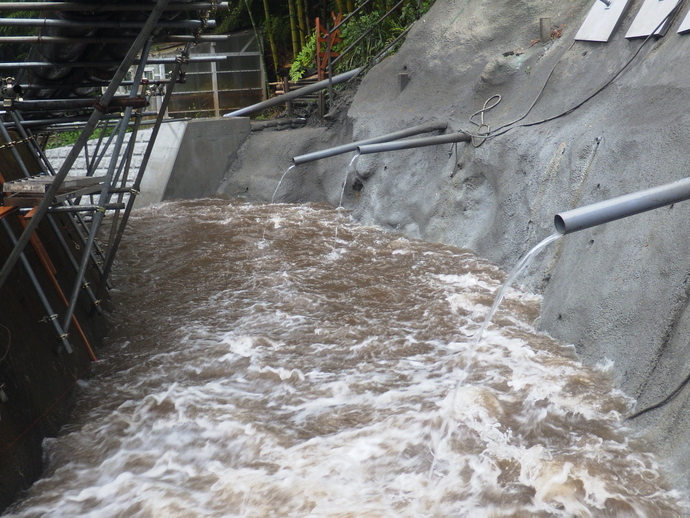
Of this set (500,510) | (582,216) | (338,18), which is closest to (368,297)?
(500,510)

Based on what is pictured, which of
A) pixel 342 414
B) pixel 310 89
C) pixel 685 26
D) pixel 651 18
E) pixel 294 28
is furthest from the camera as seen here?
pixel 294 28

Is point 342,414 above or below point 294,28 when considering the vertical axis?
below

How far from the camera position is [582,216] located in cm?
263

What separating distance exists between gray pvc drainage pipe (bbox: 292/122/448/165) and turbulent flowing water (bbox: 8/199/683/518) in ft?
6.04

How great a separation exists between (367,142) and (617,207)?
564 cm

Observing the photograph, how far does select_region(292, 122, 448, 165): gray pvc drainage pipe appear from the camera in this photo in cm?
800

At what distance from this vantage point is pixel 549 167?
664 centimetres

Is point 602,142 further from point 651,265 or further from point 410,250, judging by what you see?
point 410,250

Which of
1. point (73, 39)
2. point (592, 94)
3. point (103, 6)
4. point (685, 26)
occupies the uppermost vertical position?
point (103, 6)

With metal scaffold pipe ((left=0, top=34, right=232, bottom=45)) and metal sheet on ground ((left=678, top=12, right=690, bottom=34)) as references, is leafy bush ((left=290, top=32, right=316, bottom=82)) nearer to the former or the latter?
metal sheet on ground ((left=678, top=12, right=690, bottom=34))

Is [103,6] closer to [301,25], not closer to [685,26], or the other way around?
[685,26]

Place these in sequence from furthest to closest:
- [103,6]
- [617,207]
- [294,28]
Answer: [294,28], [103,6], [617,207]

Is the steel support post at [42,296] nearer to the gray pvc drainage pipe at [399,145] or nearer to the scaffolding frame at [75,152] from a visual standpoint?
the scaffolding frame at [75,152]

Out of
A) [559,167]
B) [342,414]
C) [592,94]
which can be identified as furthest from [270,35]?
[342,414]
